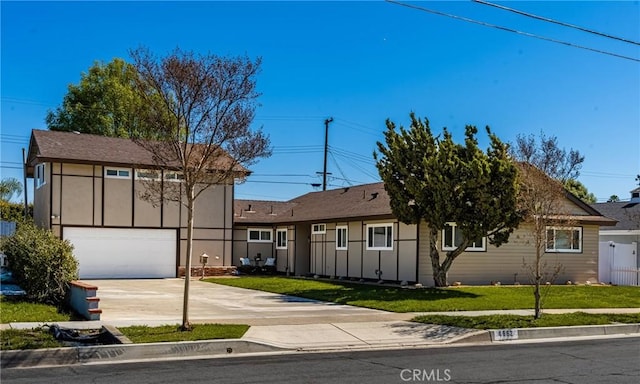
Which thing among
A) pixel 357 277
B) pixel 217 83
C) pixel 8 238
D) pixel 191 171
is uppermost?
pixel 217 83

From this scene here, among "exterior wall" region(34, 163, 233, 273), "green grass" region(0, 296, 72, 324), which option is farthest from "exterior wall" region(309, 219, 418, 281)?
"green grass" region(0, 296, 72, 324)

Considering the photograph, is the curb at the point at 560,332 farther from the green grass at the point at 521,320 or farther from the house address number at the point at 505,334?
the green grass at the point at 521,320

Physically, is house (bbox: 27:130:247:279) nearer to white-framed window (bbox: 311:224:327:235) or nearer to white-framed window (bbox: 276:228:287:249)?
white-framed window (bbox: 276:228:287:249)

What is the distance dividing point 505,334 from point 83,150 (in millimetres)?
22445

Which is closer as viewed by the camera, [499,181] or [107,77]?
[499,181]

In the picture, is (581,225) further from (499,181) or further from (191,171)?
(191,171)

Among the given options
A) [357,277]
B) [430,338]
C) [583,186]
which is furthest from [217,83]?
[583,186]

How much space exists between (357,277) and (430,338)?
15759 mm

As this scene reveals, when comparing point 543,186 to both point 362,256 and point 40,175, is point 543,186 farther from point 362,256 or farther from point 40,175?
point 40,175

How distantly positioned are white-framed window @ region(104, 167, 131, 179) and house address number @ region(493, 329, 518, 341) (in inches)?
836

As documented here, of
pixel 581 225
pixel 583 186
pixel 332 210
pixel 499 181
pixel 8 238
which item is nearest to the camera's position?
pixel 8 238

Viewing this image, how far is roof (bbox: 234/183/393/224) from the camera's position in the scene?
28.5m

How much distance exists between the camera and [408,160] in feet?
76.9

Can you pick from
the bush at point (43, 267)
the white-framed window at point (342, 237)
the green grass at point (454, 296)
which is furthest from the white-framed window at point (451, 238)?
the bush at point (43, 267)
